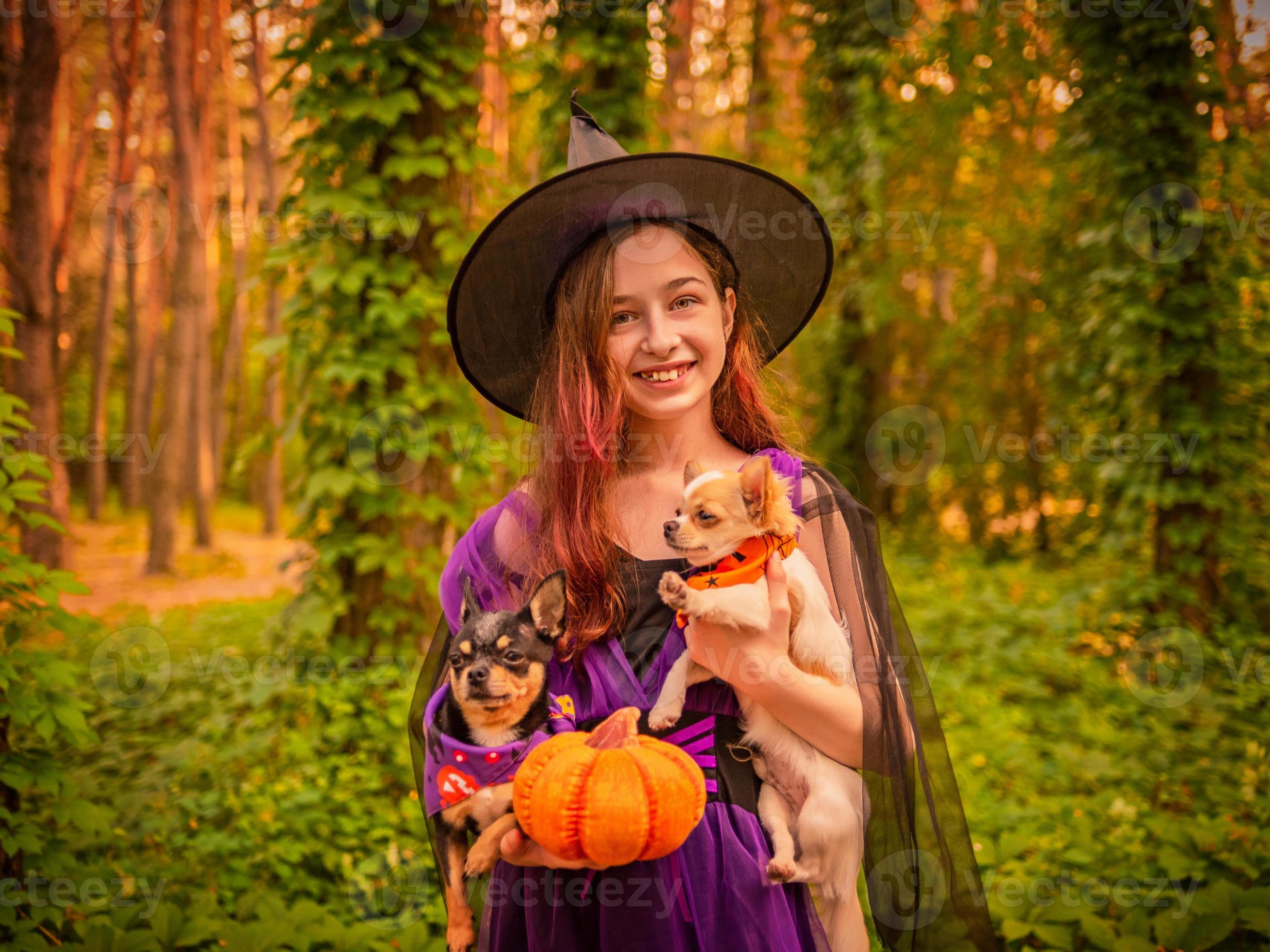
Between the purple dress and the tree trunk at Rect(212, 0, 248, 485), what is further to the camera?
the tree trunk at Rect(212, 0, 248, 485)

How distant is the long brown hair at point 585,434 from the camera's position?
5.81 ft

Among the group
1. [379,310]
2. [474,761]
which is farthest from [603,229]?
[379,310]

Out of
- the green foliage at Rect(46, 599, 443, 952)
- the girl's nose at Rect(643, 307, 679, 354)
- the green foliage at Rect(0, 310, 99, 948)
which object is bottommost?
the green foliage at Rect(46, 599, 443, 952)

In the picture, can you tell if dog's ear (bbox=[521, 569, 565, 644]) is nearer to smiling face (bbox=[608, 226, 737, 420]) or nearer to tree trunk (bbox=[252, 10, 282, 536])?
smiling face (bbox=[608, 226, 737, 420])

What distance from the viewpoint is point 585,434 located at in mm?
1842

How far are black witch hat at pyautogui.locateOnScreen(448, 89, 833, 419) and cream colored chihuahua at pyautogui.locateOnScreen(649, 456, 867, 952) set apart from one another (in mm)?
665

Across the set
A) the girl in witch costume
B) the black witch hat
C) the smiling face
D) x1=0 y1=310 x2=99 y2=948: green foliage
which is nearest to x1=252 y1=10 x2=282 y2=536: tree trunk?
x1=0 y1=310 x2=99 y2=948: green foliage

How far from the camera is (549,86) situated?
25.4ft

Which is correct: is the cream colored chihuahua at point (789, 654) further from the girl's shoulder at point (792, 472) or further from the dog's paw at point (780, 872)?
the girl's shoulder at point (792, 472)

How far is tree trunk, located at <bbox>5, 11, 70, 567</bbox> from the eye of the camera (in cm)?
591

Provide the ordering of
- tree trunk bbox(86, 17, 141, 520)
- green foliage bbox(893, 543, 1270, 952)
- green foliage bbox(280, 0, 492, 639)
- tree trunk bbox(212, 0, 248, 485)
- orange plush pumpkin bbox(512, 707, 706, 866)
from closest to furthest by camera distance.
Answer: orange plush pumpkin bbox(512, 707, 706, 866), green foliage bbox(893, 543, 1270, 952), green foliage bbox(280, 0, 492, 639), tree trunk bbox(86, 17, 141, 520), tree trunk bbox(212, 0, 248, 485)

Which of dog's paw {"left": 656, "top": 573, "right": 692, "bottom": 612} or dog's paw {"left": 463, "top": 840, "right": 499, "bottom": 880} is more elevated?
dog's paw {"left": 656, "top": 573, "right": 692, "bottom": 612}

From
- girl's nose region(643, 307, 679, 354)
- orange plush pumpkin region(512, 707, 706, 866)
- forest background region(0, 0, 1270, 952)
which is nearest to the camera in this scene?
orange plush pumpkin region(512, 707, 706, 866)

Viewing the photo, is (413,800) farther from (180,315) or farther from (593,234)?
(180,315)
